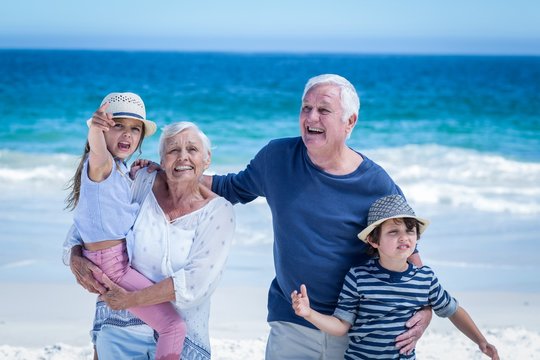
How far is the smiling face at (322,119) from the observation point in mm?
3479

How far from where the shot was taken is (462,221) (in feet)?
29.2

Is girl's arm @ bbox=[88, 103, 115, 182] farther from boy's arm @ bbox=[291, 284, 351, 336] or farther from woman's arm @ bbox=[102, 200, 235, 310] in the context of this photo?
boy's arm @ bbox=[291, 284, 351, 336]

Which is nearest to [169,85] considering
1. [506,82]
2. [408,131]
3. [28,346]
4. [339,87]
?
[408,131]

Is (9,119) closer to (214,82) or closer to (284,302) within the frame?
(214,82)

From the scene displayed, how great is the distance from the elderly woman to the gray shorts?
364 millimetres

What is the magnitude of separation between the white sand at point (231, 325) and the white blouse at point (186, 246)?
1783 mm

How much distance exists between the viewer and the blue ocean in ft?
23.9

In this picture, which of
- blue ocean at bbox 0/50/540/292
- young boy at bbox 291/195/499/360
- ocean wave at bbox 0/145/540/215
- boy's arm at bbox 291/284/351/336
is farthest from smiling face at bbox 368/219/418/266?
ocean wave at bbox 0/145/540/215

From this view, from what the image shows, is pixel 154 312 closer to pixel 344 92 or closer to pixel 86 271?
pixel 86 271

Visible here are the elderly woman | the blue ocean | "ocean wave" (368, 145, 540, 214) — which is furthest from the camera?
"ocean wave" (368, 145, 540, 214)

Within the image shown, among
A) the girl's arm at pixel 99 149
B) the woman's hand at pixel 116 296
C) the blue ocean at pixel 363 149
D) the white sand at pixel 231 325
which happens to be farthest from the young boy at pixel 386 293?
the white sand at pixel 231 325

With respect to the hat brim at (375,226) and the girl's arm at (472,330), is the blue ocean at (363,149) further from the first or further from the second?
the girl's arm at (472,330)

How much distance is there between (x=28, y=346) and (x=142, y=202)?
2.24m

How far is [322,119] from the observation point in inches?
137
